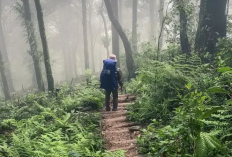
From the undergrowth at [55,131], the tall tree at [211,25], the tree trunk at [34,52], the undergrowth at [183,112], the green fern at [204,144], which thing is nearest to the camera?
the green fern at [204,144]

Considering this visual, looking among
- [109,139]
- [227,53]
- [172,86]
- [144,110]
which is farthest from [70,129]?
[227,53]

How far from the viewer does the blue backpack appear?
23.3 ft

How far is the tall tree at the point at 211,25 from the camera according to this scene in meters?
9.20

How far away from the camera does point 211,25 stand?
9.33 m

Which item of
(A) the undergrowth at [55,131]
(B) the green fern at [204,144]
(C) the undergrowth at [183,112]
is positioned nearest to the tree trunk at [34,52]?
(A) the undergrowth at [55,131]

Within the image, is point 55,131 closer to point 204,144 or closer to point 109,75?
point 109,75

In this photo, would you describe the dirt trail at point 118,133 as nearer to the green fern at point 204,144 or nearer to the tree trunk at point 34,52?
the green fern at point 204,144

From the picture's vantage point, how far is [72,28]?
42.4 m

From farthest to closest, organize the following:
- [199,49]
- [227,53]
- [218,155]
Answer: [199,49] → [227,53] → [218,155]

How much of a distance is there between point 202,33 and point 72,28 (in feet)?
119

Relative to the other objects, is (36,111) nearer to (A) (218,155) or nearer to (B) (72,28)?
(A) (218,155)

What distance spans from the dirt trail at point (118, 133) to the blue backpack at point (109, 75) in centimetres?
89

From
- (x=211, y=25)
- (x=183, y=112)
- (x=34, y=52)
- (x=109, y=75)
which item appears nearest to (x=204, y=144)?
(x=183, y=112)

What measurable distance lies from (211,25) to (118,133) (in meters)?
6.80
